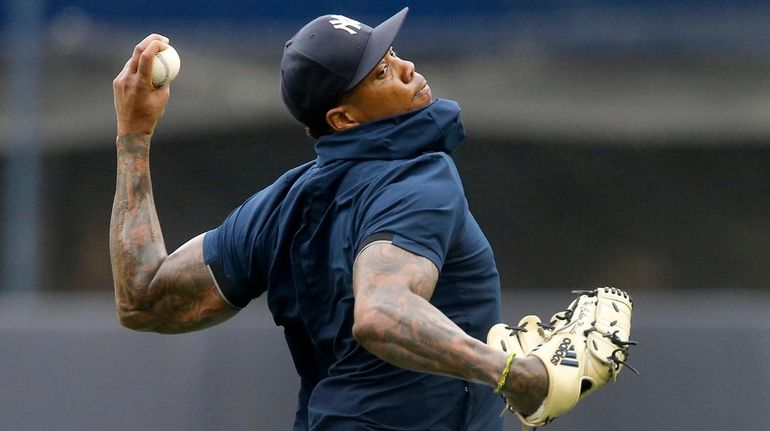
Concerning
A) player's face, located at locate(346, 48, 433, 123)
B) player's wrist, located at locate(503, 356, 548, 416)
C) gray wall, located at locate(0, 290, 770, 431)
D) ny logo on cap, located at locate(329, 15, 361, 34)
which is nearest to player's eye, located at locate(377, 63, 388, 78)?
player's face, located at locate(346, 48, 433, 123)

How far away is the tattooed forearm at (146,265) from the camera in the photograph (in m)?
3.54

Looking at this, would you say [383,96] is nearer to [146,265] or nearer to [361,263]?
[361,263]

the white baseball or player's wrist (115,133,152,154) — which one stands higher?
the white baseball

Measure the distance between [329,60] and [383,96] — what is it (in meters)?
→ 0.16

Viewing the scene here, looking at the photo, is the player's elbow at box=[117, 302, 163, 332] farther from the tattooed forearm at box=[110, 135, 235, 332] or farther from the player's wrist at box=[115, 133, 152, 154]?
the player's wrist at box=[115, 133, 152, 154]

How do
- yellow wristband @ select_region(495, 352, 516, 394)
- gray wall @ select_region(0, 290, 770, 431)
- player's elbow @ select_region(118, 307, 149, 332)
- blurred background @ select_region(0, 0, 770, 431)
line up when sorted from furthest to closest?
blurred background @ select_region(0, 0, 770, 431), gray wall @ select_region(0, 290, 770, 431), player's elbow @ select_region(118, 307, 149, 332), yellow wristband @ select_region(495, 352, 516, 394)

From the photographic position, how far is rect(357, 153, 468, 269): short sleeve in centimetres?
299

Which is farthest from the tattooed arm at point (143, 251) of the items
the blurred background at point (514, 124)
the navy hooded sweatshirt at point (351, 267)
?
the blurred background at point (514, 124)

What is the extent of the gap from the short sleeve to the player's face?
202 millimetres

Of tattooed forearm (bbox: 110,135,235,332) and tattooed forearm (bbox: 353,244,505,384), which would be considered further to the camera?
Result: tattooed forearm (bbox: 110,135,235,332)

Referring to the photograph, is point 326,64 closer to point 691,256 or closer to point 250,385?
point 250,385

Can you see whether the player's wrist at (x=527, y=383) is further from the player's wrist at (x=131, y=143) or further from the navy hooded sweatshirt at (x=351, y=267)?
the player's wrist at (x=131, y=143)

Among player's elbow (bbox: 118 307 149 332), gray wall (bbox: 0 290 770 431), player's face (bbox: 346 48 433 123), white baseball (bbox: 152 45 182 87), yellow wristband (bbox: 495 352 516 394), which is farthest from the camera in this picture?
gray wall (bbox: 0 290 770 431)

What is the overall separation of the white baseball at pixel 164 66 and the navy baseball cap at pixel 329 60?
332 millimetres
